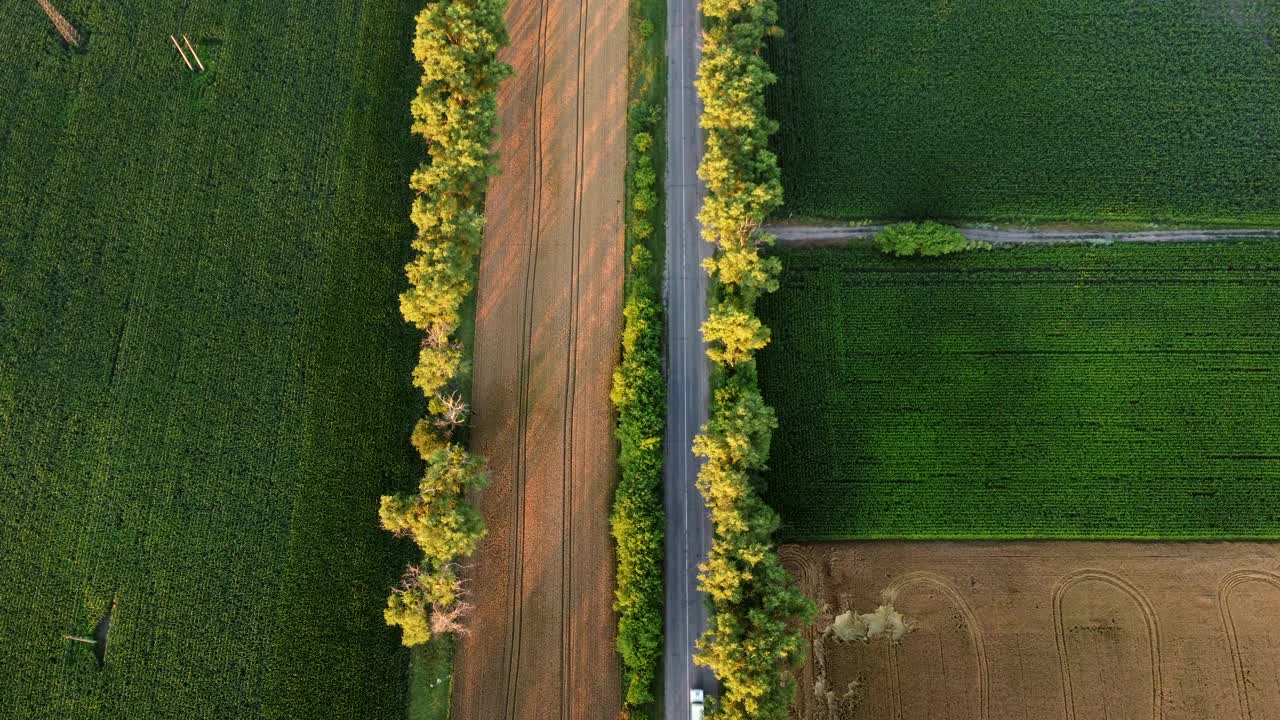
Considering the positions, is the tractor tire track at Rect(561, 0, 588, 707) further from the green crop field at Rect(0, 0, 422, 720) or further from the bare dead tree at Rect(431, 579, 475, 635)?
the green crop field at Rect(0, 0, 422, 720)

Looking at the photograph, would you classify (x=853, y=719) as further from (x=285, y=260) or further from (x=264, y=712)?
(x=285, y=260)

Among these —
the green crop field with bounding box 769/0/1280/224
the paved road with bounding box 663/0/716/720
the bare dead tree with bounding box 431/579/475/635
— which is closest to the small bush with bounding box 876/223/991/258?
the green crop field with bounding box 769/0/1280/224

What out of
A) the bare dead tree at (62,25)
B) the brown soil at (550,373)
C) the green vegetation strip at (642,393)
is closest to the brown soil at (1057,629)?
the green vegetation strip at (642,393)

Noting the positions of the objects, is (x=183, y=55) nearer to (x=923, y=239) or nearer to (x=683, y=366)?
(x=683, y=366)

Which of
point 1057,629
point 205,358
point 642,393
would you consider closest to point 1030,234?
point 1057,629

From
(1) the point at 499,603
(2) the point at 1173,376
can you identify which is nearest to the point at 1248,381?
(2) the point at 1173,376

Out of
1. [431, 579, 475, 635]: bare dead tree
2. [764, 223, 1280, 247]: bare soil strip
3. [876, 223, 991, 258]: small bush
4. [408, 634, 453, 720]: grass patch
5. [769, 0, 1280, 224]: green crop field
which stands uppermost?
[769, 0, 1280, 224]: green crop field
